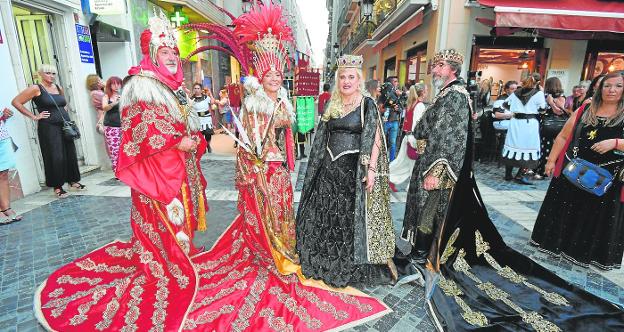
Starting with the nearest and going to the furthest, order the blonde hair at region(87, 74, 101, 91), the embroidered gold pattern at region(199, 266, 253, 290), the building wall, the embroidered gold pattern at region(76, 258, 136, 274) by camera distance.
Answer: the embroidered gold pattern at region(199, 266, 253, 290)
the embroidered gold pattern at region(76, 258, 136, 274)
the blonde hair at region(87, 74, 101, 91)
the building wall

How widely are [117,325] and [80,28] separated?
20.9 ft

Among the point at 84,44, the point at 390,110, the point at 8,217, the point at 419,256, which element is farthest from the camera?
the point at 390,110

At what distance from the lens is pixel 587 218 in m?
3.17

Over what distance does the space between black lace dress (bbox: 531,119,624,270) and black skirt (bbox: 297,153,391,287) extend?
2.02m

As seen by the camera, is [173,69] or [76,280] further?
[76,280]

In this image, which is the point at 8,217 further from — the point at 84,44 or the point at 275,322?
the point at 275,322

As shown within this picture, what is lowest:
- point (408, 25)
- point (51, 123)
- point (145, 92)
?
point (51, 123)

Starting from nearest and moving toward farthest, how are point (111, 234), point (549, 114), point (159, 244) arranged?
point (159, 244)
point (111, 234)
point (549, 114)

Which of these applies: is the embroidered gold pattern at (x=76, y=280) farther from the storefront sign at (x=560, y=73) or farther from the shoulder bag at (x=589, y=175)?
the storefront sign at (x=560, y=73)

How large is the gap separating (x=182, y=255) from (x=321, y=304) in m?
1.21

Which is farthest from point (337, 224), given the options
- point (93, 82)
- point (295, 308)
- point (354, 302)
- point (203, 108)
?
point (203, 108)

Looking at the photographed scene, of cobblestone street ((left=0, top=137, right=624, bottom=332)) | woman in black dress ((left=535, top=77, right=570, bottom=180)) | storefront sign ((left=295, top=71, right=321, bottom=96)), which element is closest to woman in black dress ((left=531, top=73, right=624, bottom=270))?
cobblestone street ((left=0, top=137, right=624, bottom=332))

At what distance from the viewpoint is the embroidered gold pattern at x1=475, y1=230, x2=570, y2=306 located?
8.45 feet

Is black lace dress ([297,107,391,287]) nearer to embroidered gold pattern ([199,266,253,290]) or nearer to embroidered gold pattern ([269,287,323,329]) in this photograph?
embroidered gold pattern ([269,287,323,329])
